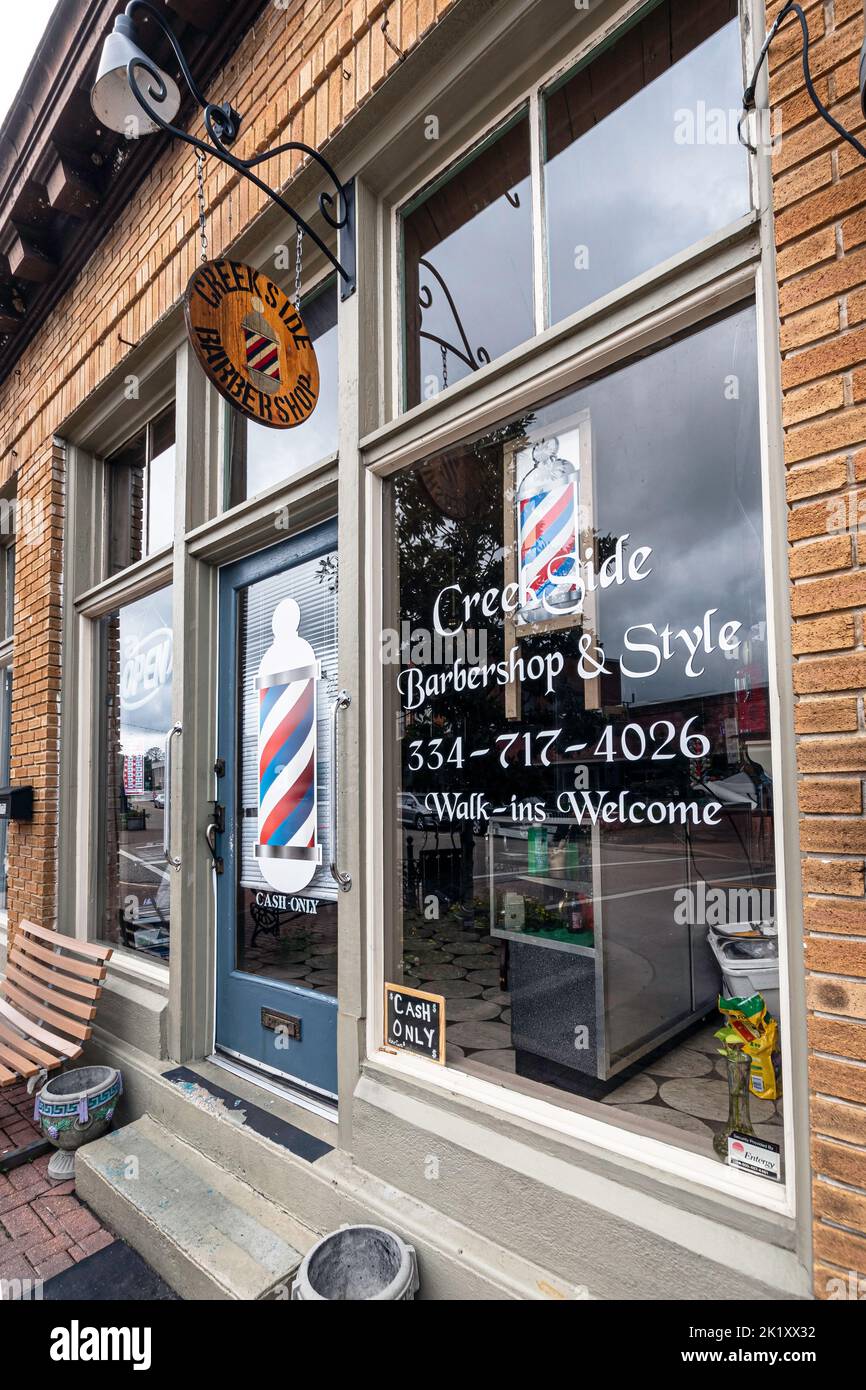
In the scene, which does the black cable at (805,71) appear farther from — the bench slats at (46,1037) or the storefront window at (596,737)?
the bench slats at (46,1037)

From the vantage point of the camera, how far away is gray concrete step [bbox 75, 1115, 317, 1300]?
217 centimetres

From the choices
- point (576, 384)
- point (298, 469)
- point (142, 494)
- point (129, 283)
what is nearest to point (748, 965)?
point (576, 384)

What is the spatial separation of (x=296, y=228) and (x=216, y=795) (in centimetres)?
238

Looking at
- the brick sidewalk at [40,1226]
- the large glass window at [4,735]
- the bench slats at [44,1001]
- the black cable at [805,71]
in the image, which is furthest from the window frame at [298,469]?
the large glass window at [4,735]

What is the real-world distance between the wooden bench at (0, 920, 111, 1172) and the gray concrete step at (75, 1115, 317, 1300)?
0.44 metres

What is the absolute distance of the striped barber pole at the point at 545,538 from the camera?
7.00 ft

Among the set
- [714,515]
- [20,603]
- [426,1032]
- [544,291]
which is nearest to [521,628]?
[714,515]

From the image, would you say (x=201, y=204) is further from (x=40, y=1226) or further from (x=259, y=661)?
(x=40, y=1226)

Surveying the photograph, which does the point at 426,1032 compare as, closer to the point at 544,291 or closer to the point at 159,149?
the point at 544,291

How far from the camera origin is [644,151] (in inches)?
84.2

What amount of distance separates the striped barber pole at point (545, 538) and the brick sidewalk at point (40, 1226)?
8.69 ft

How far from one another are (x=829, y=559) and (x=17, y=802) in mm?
4602

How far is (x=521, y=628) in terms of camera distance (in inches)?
87.0

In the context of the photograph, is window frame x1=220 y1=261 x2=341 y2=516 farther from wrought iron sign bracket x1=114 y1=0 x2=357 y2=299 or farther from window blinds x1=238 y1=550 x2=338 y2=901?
window blinds x1=238 y1=550 x2=338 y2=901
